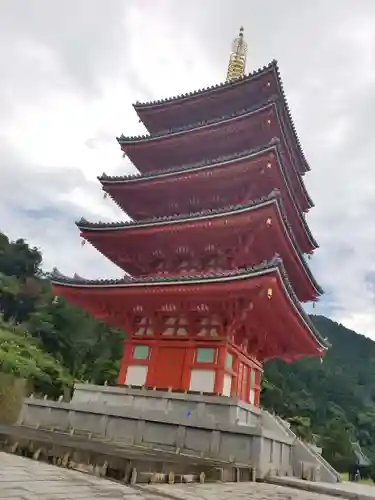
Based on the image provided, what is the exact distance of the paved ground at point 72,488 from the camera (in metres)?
4.29

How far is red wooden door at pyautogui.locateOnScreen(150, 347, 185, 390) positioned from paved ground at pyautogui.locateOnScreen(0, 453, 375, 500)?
7.40 meters

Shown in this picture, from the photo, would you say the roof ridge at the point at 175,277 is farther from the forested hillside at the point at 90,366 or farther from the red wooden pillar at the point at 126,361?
the forested hillside at the point at 90,366

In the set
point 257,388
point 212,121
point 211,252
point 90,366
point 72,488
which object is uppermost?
point 212,121

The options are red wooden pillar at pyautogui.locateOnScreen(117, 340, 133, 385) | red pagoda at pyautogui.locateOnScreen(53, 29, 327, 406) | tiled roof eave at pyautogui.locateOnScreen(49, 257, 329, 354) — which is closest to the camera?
tiled roof eave at pyautogui.locateOnScreen(49, 257, 329, 354)

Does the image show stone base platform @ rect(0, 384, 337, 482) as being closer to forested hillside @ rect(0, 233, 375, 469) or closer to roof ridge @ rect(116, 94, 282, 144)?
roof ridge @ rect(116, 94, 282, 144)

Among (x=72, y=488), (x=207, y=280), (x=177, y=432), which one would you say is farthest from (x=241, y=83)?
(x=72, y=488)

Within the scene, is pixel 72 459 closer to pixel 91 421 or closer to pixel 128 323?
pixel 91 421

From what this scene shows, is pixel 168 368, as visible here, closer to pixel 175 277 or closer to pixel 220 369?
pixel 220 369

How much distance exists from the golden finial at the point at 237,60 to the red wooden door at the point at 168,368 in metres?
15.0

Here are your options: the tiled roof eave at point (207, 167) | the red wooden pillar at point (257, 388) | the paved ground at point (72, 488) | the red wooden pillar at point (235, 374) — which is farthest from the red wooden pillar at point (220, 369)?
the tiled roof eave at point (207, 167)

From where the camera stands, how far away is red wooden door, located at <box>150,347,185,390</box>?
14.3 meters

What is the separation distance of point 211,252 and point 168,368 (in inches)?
176

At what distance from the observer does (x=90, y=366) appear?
131 ft

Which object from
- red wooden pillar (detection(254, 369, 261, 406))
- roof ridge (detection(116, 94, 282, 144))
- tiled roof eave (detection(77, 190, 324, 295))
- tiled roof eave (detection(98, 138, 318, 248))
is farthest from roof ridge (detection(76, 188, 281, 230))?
red wooden pillar (detection(254, 369, 261, 406))
